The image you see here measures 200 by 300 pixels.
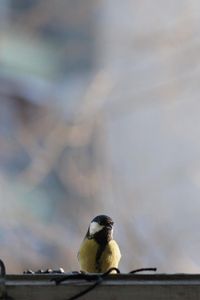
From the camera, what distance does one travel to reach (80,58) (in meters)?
4.19

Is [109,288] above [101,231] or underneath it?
above

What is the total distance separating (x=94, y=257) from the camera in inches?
101

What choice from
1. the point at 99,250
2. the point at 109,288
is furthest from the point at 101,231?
the point at 109,288

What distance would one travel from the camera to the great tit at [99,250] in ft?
8.30

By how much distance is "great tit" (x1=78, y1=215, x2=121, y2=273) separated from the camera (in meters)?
2.53

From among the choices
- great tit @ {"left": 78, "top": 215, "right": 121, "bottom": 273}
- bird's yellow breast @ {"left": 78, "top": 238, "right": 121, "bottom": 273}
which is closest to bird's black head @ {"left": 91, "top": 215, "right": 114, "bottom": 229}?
great tit @ {"left": 78, "top": 215, "right": 121, "bottom": 273}

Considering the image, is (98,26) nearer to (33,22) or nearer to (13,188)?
(33,22)

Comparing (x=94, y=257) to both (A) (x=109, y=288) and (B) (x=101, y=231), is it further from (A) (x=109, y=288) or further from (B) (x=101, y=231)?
(A) (x=109, y=288)

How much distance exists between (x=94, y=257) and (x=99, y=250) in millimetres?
90

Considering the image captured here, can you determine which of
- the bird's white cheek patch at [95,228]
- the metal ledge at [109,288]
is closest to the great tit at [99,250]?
the bird's white cheek patch at [95,228]

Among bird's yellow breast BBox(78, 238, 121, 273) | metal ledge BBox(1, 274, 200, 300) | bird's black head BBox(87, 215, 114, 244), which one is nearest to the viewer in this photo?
metal ledge BBox(1, 274, 200, 300)

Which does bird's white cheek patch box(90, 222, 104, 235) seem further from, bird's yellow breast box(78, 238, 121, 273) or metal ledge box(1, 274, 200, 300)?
metal ledge box(1, 274, 200, 300)

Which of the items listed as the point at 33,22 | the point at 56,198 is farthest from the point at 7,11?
the point at 56,198

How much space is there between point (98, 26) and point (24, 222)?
121cm
